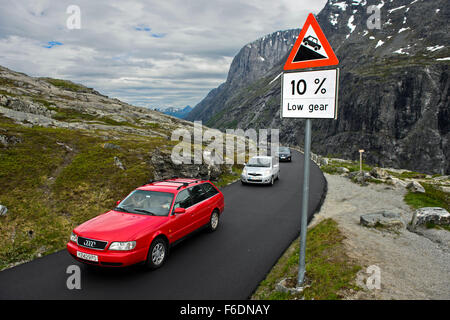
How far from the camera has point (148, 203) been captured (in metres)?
7.51

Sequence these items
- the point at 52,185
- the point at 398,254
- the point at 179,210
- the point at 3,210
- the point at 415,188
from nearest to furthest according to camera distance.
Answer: the point at 398,254
the point at 179,210
the point at 3,210
the point at 52,185
the point at 415,188

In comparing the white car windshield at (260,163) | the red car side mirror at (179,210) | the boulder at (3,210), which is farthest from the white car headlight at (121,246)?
the white car windshield at (260,163)

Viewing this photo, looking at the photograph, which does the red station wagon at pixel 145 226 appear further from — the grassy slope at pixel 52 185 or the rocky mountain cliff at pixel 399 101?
the rocky mountain cliff at pixel 399 101

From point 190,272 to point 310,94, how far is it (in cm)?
470

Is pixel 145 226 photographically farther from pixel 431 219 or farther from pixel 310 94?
pixel 431 219

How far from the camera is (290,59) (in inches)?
191

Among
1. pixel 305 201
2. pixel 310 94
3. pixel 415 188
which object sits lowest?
pixel 415 188

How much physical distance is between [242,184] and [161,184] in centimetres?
1064

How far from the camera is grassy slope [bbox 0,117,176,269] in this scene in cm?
852

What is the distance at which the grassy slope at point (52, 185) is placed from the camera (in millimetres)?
8523

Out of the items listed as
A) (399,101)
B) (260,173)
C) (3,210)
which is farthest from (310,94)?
(399,101)

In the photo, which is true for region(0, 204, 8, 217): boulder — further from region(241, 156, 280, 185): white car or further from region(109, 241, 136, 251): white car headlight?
region(241, 156, 280, 185): white car

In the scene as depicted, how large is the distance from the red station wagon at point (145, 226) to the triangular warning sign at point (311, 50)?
4.60 metres

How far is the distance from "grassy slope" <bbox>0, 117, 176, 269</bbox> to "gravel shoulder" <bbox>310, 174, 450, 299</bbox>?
8.68 meters
